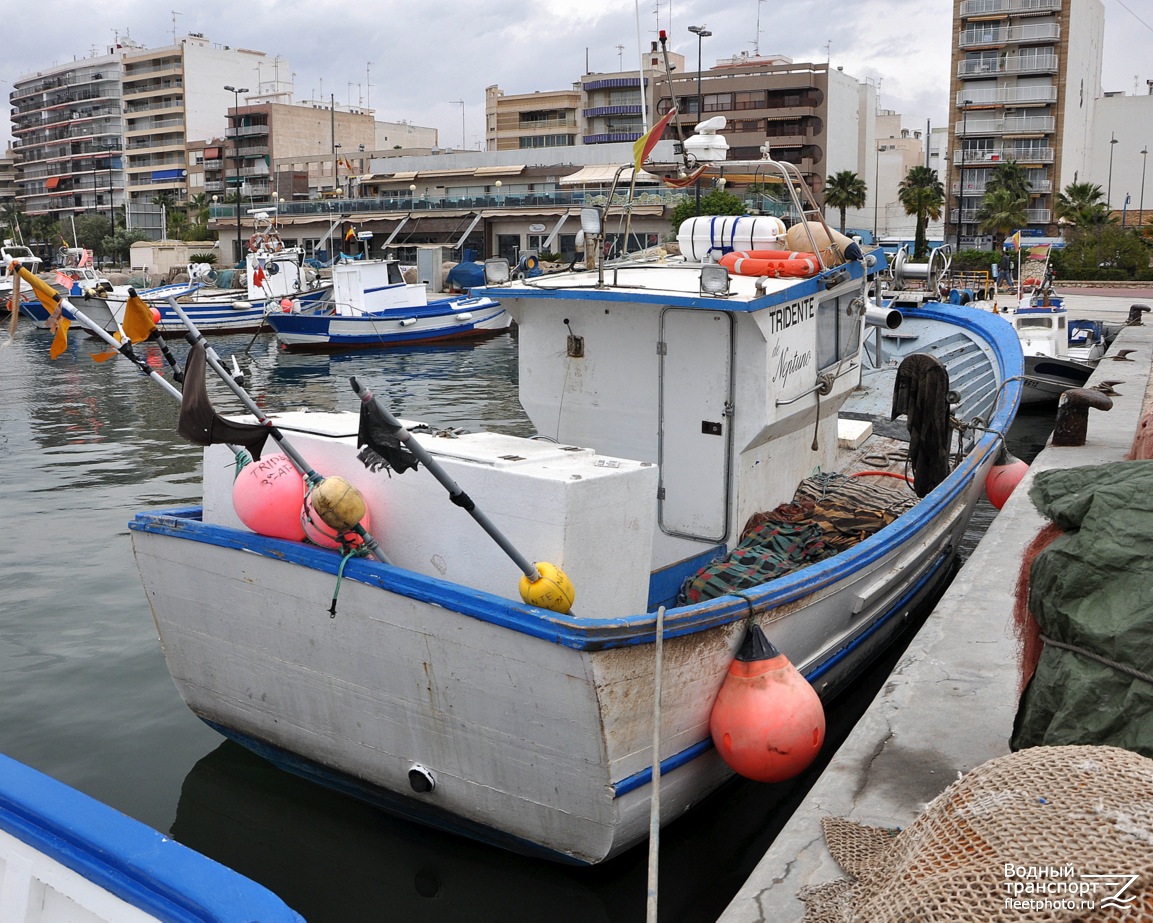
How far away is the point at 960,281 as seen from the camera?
1705 inches

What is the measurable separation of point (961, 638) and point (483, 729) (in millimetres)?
2916

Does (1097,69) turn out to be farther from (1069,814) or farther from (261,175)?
(1069,814)

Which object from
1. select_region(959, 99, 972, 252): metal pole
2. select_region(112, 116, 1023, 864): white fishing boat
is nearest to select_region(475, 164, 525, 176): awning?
select_region(959, 99, 972, 252): metal pole

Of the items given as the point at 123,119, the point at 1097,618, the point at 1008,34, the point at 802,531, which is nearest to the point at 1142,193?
the point at 1008,34

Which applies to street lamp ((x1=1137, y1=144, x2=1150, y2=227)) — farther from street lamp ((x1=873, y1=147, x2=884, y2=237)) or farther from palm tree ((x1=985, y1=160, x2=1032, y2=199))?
palm tree ((x1=985, y1=160, x2=1032, y2=199))

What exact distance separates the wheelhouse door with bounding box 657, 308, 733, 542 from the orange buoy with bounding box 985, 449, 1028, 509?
442 centimetres

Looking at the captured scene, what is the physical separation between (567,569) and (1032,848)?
2.39 m

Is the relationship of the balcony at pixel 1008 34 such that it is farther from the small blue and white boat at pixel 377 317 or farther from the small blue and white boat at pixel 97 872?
the small blue and white boat at pixel 97 872

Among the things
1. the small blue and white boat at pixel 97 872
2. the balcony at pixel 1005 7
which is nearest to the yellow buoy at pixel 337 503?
the small blue and white boat at pixel 97 872

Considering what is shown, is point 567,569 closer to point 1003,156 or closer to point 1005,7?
point 1003,156

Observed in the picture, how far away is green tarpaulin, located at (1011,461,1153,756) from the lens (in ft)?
11.8

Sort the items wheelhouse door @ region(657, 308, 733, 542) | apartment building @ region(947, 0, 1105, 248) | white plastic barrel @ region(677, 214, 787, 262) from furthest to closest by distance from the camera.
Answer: apartment building @ region(947, 0, 1105, 248) < white plastic barrel @ region(677, 214, 787, 262) < wheelhouse door @ region(657, 308, 733, 542)

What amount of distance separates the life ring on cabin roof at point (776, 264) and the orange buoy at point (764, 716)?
2.95m

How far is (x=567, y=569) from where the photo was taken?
4.58 metres
